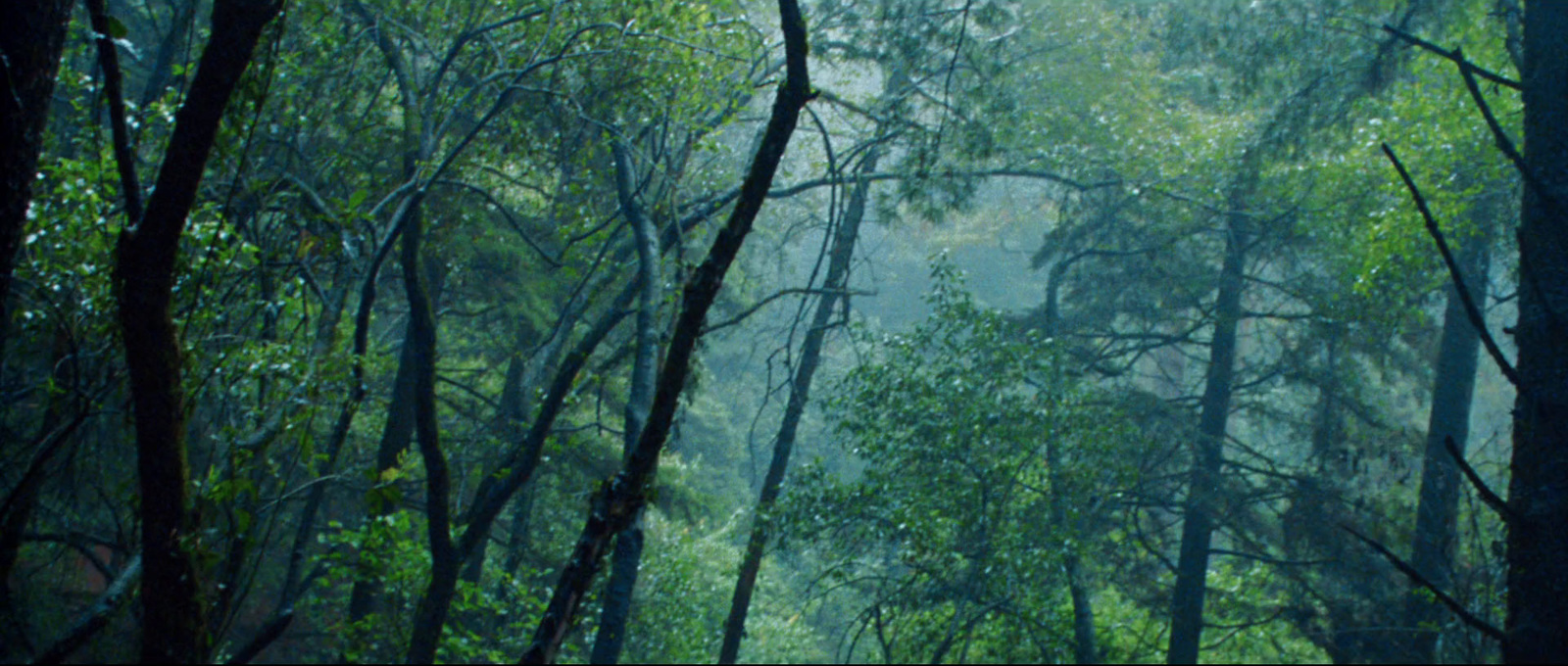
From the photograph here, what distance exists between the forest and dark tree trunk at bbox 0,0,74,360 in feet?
0.03

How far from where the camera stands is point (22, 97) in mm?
2311

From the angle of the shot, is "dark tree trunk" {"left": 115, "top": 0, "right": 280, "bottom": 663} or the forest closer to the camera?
"dark tree trunk" {"left": 115, "top": 0, "right": 280, "bottom": 663}

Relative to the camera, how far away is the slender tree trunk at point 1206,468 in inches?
588

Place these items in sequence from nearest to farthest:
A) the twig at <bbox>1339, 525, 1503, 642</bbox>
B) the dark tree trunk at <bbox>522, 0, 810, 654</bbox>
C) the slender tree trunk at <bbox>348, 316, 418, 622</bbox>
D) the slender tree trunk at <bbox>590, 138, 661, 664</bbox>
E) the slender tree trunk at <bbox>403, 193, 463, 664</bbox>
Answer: the twig at <bbox>1339, 525, 1503, 642</bbox>, the dark tree trunk at <bbox>522, 0, 810, 654</bbox>, the slender tree trunk at <bbox>403, 193, 463, 664</bbox>, the slender tree trunk at <bbox>590, 138, 661, 664</bbox>, the slender tree trunk at <bbox>348, 316, 418, 622</bbox>

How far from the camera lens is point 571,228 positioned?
7203 millimetres

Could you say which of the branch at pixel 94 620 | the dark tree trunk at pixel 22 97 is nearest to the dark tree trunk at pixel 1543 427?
the dark tree trunk at pixel 22 97

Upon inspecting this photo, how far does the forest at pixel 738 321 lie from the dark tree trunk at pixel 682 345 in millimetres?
14

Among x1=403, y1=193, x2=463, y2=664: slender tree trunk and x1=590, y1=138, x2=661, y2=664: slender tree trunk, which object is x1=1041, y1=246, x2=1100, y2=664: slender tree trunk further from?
x1=403, y1=193, x2=463, y2=664: slender tree trunk

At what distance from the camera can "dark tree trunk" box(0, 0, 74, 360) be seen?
2273 millimetres

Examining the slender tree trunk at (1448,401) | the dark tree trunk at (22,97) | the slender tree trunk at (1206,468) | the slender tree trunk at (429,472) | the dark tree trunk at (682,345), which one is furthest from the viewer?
the slender tree trunk at (1206,468)

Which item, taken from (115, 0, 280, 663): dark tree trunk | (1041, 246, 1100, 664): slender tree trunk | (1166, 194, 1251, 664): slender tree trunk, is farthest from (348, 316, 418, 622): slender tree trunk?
(1166, 194, 1251, 664): slender tree trunk

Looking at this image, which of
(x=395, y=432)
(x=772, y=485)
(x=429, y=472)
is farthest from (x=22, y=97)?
(x=772, y=485)

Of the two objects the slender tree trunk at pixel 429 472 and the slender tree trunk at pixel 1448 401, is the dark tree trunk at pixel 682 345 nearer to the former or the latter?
the slender tree trunk at pixel 429 472

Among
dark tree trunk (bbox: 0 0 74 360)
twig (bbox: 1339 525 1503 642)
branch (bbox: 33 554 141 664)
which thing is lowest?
branch (bbox: 33 554 141 664)
